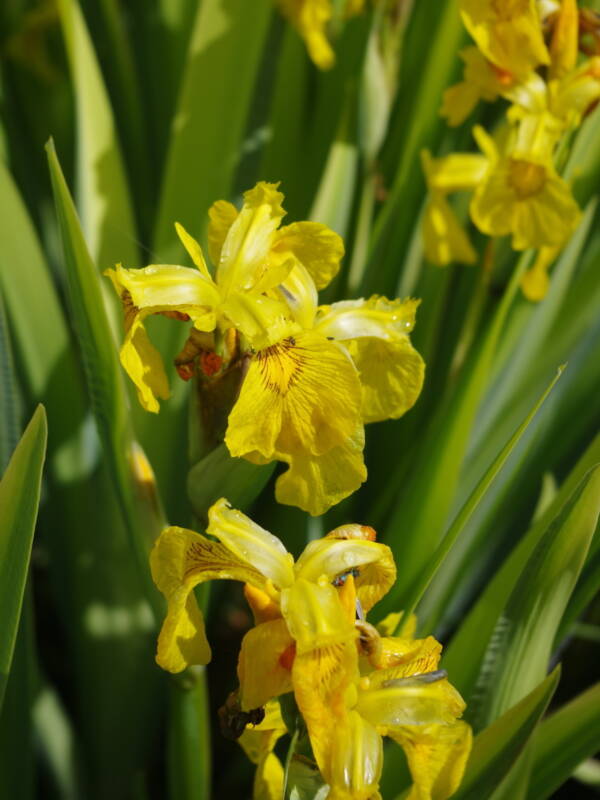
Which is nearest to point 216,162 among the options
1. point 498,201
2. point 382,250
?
point 382,250

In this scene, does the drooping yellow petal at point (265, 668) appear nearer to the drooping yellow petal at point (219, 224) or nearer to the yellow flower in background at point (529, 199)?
the drooping yellow petal at point (219, 224)

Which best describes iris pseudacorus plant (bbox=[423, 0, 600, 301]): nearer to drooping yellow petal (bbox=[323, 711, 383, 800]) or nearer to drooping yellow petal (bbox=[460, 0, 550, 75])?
drooping yellow petal (bbox=[460, 0, 550, 75])

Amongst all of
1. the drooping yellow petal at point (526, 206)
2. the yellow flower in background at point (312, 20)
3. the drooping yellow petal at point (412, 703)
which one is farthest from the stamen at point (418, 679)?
the yellow flower in background at point (312, 20)

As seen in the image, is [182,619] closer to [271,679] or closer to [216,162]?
[271,679]

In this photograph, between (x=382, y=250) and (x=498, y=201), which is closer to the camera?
(x=498, y=201)

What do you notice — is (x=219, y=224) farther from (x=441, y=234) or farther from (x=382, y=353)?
(x=441, y=234)

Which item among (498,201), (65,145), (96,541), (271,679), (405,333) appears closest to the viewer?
(271,679)

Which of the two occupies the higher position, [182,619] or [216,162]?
[216,162]
